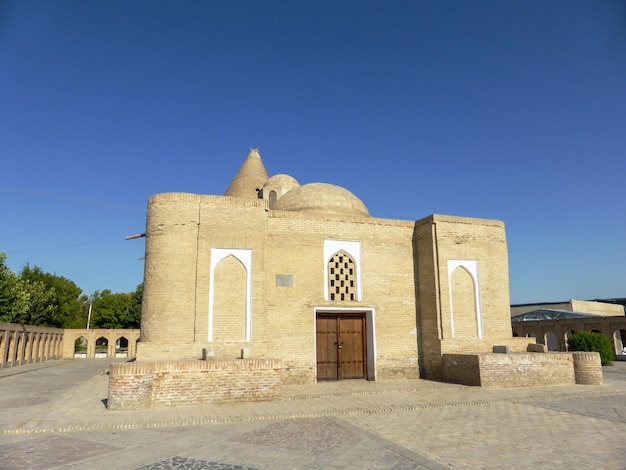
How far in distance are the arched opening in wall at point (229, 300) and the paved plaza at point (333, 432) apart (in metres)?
2.43

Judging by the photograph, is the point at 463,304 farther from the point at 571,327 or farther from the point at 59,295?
the point at 59,295

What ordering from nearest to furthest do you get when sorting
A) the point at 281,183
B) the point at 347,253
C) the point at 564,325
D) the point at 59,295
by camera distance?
the point at 347,253
the point at 281,183
the point at 564,325
the point at 59,295

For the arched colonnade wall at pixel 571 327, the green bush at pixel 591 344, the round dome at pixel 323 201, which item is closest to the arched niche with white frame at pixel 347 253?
the round dome at pixel 323 201

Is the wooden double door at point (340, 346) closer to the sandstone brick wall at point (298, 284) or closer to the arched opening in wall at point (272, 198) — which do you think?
the sandstone brick wall at point (298, 284)

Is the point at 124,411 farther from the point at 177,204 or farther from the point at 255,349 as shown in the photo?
the point at 177,204

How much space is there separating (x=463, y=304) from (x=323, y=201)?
5.62 m

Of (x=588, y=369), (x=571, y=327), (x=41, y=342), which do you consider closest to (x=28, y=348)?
(x=41, y=342)

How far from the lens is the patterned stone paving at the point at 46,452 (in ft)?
18.2

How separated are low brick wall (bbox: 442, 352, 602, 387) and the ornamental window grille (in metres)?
3.46

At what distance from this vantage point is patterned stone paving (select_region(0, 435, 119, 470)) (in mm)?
5559

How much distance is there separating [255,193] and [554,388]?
13535 millimetres

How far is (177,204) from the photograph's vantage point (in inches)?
494

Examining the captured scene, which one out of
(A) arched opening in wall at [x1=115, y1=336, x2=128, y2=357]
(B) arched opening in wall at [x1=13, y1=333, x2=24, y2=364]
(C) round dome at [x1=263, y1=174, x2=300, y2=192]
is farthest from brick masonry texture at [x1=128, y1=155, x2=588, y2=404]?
(A) arched opening in wall at [x1=115, y1=336, x2=128, y2=357]

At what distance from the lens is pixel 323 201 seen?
15711 mm
